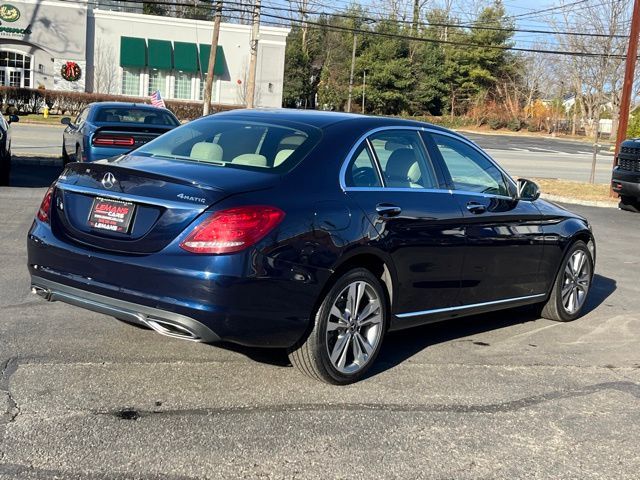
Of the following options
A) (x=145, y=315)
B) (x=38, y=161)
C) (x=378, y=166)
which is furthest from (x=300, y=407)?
(x=38, y=161)

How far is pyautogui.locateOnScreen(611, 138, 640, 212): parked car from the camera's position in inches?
614

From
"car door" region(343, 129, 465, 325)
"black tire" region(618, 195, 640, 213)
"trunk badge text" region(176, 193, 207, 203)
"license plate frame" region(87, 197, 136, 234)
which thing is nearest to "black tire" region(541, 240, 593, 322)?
"car door" region(343, 129, 465, 325)

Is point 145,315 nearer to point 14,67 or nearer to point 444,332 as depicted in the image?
point 444,332

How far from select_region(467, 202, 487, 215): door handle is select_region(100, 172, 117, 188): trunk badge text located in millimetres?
2567

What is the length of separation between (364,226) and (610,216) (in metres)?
12.2

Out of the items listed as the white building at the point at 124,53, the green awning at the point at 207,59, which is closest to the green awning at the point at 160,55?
the white building at the point at 124,53

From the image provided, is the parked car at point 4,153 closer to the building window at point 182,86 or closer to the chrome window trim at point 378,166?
the chrome window trim at point 378,166

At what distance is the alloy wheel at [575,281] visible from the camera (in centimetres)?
695

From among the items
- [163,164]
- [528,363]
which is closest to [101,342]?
[163,164]

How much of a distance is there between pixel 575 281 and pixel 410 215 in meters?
2.64

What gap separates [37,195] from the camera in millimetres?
12656

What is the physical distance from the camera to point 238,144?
5188 mm

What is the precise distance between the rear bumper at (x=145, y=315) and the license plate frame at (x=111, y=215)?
0.40 m

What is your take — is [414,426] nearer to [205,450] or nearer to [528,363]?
[205,450]
